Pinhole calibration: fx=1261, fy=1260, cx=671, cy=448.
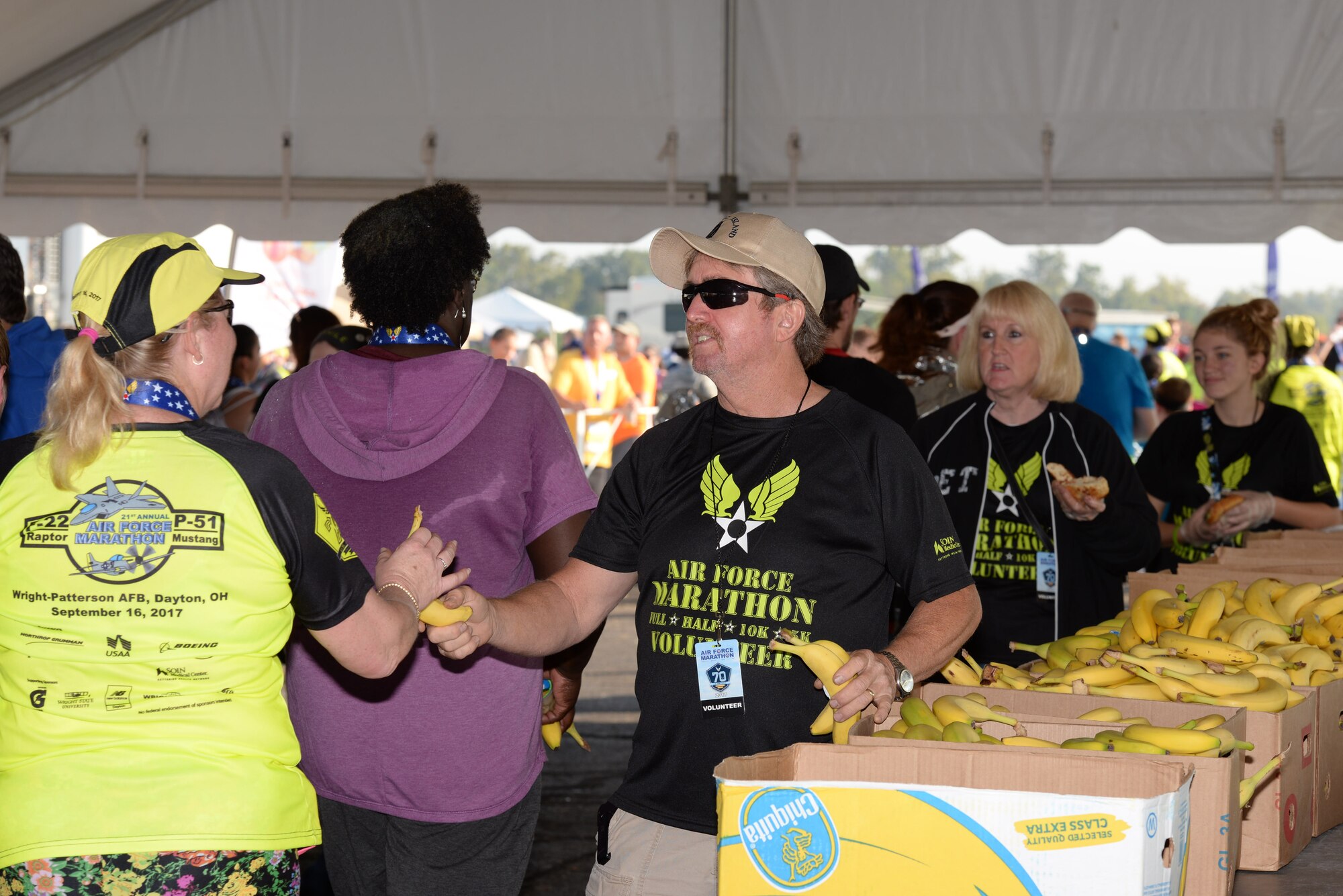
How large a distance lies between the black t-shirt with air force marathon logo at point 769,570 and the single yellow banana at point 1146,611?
1.25 metres

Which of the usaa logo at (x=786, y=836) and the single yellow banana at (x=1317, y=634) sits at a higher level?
the single yellow banana at (x=1317, y=634)

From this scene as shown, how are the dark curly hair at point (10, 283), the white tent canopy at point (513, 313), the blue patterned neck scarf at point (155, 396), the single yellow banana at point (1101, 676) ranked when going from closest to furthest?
the blue patterned neck scarf at point (155, 396), the single yellow banana at point (1101, 676), the dark curly hair at point (10, 283), the white tent canopy at point (513, 313)

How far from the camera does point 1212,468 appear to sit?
4.70 metres

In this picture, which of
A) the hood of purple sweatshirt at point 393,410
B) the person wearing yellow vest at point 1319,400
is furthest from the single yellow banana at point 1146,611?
the person wearing yellow vest at point 1319,400

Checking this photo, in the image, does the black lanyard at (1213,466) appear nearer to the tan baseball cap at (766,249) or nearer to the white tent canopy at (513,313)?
the tan baseball cap at (766,249)

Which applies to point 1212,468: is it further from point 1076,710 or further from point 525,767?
point 525,767

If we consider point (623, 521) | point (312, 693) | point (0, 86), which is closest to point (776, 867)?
point (623, 521)

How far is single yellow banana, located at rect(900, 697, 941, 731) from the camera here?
225 centimetres

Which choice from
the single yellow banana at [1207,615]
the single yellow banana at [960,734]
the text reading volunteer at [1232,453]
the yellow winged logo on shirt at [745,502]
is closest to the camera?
the single yellow banana at [960,734]

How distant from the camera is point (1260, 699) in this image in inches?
99.6

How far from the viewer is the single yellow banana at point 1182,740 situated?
2.11m

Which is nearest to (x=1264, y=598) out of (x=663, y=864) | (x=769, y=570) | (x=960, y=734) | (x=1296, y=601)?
(x=1296, y=601)

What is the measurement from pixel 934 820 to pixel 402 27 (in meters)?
5.74

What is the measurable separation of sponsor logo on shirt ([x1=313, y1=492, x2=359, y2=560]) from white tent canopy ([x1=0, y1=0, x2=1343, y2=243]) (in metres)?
4.47
